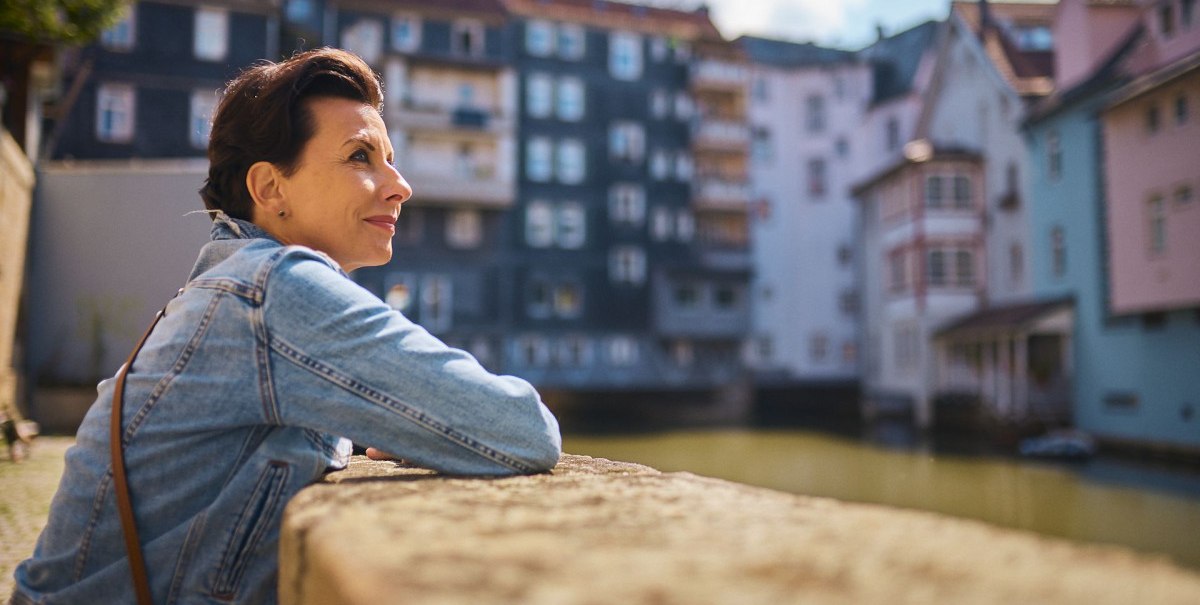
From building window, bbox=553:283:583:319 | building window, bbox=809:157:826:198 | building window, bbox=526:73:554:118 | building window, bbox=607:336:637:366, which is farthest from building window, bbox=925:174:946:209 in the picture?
building window, bbox=526:73:554:118

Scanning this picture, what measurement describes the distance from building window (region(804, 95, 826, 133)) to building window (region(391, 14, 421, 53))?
1733 centimetres

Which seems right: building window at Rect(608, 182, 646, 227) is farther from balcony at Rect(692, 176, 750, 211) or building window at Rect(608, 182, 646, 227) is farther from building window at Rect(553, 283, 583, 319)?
building window at Rect(553, 283, 583, 319)

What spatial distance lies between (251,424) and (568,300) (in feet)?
107

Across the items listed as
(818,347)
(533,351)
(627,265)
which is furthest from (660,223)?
(818,347)

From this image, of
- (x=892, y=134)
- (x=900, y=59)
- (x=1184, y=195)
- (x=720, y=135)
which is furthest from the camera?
(x=900, y=59)

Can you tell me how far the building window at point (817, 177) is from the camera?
132 feet

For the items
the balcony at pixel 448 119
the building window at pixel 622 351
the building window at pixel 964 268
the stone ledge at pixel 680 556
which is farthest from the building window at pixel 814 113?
the stone ledge at pixel 680 556

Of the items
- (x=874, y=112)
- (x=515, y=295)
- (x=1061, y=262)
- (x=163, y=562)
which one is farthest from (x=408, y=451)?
(x=874, y=112)

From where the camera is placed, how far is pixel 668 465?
58.0 feet

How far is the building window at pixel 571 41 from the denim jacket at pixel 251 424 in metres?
34.8

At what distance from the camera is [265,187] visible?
182 cm

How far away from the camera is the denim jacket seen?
1.41m

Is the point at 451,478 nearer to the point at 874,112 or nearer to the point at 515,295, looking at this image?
the point at 515,295

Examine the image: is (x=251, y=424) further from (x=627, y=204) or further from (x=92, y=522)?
(x=627, y=204)
